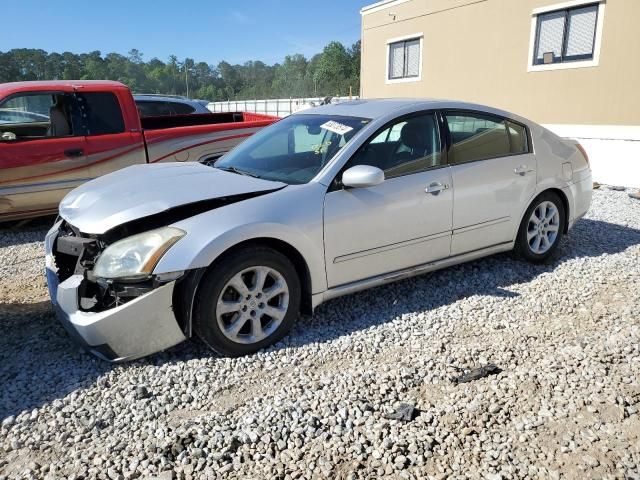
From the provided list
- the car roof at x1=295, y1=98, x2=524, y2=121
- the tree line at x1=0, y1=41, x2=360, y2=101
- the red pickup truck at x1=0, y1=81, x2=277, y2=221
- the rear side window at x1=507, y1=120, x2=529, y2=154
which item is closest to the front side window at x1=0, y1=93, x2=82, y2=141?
the red pickup truck at x1=0, y1=81, x2=277, y2=221

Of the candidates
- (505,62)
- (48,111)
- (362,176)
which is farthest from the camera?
(505,62)

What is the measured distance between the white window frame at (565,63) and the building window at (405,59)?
402 centimetres

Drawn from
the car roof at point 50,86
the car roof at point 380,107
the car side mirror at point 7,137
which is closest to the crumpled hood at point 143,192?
the car roof at point 380,107

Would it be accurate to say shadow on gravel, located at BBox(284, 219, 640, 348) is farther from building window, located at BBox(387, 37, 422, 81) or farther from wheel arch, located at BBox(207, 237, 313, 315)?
building window, located at BBox(387, 37, 422, 81)

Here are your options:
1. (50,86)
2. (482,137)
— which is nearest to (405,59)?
(50,86)

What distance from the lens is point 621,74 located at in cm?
1027

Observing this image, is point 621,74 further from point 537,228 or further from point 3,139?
point 3,139

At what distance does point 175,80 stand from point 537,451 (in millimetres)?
71142

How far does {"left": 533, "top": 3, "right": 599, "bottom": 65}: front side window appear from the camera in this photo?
10758mm

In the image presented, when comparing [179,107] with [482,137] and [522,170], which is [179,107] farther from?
[522,170]

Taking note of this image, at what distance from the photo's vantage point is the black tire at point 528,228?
15.8 feet

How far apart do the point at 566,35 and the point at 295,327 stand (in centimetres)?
1070

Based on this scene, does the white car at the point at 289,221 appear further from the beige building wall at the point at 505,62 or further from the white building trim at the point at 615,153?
the beige building wall at the point at 505,62

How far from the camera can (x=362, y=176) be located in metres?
3.50
